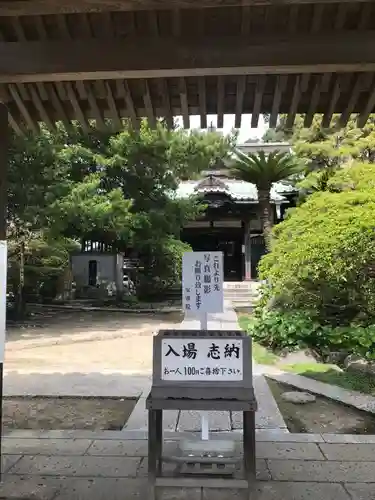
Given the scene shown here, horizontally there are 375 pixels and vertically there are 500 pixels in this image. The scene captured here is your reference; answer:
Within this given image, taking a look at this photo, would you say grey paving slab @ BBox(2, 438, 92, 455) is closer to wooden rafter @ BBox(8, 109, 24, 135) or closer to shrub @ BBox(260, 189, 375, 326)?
wooden rafter @ BBox(8, 109, 24, 135)

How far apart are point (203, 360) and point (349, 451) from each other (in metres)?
1.69

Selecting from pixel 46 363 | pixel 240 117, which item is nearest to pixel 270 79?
pixel 240 117

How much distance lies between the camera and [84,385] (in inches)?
280

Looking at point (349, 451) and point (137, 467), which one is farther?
point (349, 451)

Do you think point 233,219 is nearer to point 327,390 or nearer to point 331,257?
point 331,257

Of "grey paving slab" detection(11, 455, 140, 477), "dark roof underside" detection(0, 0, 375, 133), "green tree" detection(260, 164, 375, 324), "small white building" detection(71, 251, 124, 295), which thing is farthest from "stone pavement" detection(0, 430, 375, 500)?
"small white building" detection(71, 251, 124, 295)

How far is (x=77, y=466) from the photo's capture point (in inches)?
148

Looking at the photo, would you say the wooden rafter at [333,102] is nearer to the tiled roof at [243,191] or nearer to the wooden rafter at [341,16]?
the wooden rafter at [341,16]

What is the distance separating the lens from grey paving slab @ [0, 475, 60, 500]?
325 centimetres

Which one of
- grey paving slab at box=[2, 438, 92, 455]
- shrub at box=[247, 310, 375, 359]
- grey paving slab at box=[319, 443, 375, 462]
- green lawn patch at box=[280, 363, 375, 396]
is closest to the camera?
grey paving slab at box=[319, 443, 375, 462]

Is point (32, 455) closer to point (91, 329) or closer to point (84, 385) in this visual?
point (84, 385)

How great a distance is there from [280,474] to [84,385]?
407 cm

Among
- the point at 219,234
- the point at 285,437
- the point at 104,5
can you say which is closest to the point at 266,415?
the point at 285,437

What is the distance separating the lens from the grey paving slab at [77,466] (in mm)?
3627
